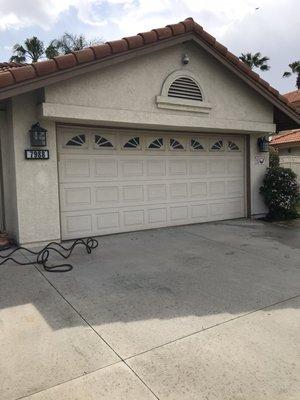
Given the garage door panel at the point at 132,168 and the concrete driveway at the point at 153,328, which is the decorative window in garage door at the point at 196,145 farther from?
the concrete driveway at the point at 153,328

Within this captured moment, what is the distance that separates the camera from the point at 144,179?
8.88 meters

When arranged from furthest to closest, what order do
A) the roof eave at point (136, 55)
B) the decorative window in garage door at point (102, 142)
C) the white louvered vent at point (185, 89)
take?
the white louvered vent at point (185, 89) → the decorative window in garage door at point (102, 142) → the roof eave at point (136, 55)

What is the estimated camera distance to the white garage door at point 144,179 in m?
7.93

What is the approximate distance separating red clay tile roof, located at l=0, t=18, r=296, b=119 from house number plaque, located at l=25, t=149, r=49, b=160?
58.1 inches

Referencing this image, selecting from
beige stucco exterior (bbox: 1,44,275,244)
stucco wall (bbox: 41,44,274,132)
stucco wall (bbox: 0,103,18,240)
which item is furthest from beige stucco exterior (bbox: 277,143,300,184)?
stucco wall (bbox: 0,103,18,240)

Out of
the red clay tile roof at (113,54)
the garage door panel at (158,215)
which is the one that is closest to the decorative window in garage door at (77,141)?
the red clay tile roof at (113,54)

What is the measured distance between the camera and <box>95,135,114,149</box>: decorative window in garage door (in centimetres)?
816

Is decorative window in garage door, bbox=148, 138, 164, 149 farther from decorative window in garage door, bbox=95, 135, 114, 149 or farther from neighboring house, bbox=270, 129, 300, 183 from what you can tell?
neighboring house, bbox=270, 129, 300, 183

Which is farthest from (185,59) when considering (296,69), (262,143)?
(296,69)

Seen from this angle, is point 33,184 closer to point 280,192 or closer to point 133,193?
point 133,193

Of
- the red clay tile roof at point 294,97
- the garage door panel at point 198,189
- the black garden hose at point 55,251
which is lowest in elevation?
the black garden hose at point 55,251

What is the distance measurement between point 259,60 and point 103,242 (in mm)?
32623

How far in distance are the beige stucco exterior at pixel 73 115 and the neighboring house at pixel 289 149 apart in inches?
447

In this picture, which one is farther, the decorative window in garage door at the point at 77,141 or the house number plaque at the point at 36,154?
the decorative window in garage door at the point at 77,141
